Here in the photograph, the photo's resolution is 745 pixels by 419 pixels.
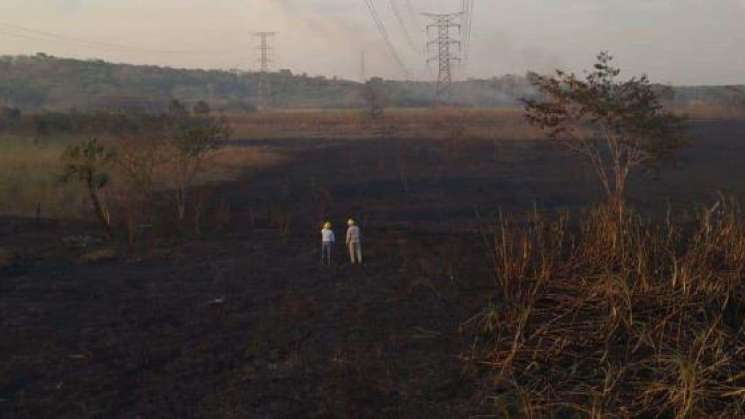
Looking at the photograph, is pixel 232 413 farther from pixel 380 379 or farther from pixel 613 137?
pixel 613 137

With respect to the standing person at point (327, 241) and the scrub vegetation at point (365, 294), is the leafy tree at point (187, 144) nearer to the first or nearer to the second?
the scrub vegetation at point (365, 294)

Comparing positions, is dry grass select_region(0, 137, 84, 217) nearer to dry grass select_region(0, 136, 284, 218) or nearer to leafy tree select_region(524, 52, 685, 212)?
dry grass select_region(0, 136, 284, 218)

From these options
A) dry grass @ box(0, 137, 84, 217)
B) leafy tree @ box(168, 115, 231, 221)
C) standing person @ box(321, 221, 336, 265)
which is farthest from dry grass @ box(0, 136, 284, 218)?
standing person @ box(321, 221, 336, 265)

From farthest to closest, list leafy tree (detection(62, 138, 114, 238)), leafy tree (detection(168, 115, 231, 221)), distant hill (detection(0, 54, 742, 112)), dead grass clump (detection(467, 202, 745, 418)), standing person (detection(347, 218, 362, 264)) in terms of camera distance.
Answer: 1. distant hill (detection(0, 54, 742, 112))
2. leafy tree (detection(168, 115, 231, 221))
3. leafy tree (detection(62, 138, 114, 238))
4. standing person (detection(347, 218, 362, 264))
5. dead grass clump (detection(467, 202, 745, 418))

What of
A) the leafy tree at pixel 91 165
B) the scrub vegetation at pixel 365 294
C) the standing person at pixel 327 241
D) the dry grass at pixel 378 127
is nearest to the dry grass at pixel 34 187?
the scrub vegetation at pixel 365 294

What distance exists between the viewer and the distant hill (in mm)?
120875

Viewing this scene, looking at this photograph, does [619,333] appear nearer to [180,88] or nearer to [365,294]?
[365,294]

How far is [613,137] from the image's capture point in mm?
26250

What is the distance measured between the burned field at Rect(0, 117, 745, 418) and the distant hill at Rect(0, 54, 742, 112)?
73301 mm

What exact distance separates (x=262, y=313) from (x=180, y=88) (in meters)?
157

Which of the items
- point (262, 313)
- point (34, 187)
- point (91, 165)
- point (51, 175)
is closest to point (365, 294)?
point (262, 313)

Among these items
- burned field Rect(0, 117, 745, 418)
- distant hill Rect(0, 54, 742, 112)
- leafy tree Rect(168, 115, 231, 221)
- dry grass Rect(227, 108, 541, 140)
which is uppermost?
distant hill Rect(0, 54, 742, 112)

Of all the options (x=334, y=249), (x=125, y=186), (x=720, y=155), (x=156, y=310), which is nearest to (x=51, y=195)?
(x=125, y=186)

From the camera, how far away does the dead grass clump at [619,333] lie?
32.6ft
